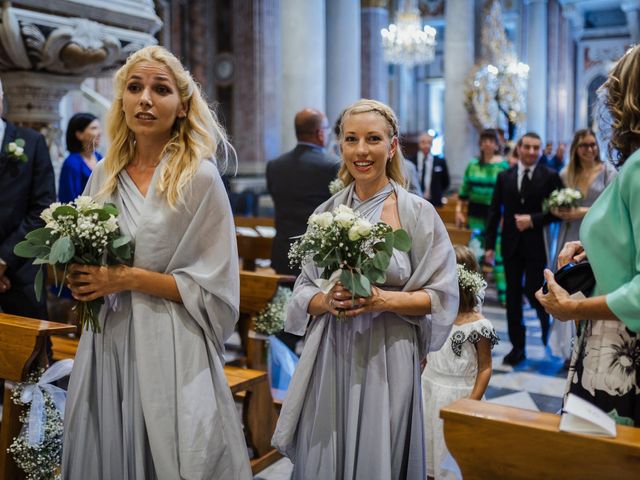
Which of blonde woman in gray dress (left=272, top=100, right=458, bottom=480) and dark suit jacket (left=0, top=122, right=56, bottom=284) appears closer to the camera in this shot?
blonde woman in gray dress (left=272, top=100, right=458, bottom=480)

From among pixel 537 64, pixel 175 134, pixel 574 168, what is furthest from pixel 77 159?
pixel 537 64

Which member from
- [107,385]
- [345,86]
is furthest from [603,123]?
[345,86]

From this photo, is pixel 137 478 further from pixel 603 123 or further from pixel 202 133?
pixel 603 123

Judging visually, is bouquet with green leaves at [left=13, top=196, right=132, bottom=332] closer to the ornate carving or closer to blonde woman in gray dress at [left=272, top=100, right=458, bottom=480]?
blonde woman in gray dress at [left=272, top=100, right=458, bottom=480]

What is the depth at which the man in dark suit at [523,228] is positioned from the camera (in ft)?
20.0

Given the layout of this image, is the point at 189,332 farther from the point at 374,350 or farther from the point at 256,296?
the point at 256,296

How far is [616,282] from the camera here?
1988 mm

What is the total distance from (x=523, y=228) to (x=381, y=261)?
13.0 feet

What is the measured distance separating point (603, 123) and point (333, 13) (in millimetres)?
10114

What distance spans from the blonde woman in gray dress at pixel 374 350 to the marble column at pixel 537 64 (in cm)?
2000

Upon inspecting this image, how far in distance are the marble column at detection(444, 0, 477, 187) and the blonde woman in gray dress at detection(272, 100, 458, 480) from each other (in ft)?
40.7

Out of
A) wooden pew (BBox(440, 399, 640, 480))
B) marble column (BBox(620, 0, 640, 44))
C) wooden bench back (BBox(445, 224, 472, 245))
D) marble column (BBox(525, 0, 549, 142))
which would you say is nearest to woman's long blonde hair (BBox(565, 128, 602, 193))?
wooden bench back (BBox(445, 224, 472, 245))

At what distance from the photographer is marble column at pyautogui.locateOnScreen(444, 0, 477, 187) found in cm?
1469

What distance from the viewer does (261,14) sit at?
15.9 meters
